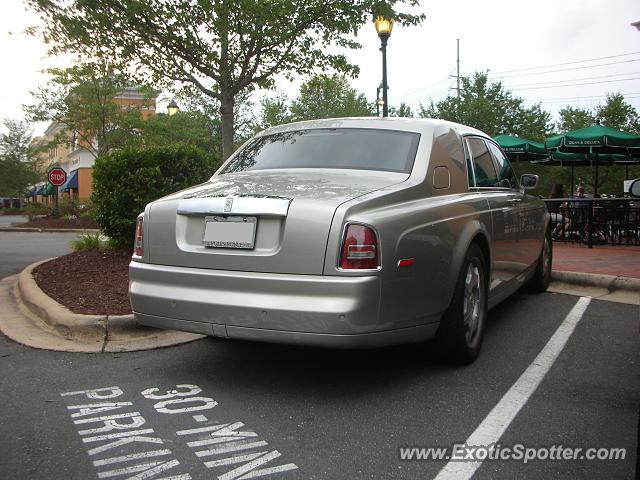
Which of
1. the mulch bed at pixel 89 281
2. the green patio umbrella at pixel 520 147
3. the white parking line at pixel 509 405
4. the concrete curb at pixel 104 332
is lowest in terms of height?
the white parking line at pixel 509 405

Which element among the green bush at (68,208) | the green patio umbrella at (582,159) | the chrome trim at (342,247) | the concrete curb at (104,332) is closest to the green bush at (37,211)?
the green bush at (68,208)

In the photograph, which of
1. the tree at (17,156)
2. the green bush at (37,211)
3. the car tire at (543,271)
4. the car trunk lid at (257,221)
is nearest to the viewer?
the car trunk lid at (257,221)

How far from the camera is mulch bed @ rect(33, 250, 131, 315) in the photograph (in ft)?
16.9

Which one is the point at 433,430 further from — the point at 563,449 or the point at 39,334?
the point at 39,334

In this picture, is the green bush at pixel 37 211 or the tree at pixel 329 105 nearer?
the green bush at pixel 37 211

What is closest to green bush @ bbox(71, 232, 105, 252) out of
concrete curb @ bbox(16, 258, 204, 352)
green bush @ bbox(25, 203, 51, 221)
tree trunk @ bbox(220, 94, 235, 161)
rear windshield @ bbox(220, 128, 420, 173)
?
tree trunk @ bbox(220, 94, 235, 161)

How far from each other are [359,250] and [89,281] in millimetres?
4110

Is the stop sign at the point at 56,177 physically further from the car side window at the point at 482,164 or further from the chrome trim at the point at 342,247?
the chrome trim at the point at 342,247

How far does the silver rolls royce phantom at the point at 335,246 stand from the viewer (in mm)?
3102

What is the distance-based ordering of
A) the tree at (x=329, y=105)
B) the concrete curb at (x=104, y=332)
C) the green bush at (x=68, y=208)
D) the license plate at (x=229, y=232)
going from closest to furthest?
the license plate at (x=229, y=232) < the concrete curb at (x=104, y=332) < the green bush at (x=68, y=208) < the tree at (x=329, y=105)

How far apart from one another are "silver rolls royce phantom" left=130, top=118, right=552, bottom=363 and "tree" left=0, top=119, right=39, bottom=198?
48647 mm

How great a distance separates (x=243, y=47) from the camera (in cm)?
870

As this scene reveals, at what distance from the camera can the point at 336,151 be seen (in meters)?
4.18

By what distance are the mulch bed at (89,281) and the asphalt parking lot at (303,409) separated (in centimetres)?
77
